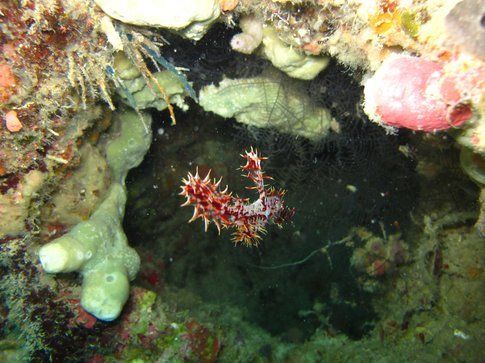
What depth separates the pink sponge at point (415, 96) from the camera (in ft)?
5.55

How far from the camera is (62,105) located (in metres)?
2.68

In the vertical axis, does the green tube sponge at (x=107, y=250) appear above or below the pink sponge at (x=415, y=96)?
below

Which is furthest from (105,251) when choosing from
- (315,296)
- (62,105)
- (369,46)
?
(315,296)

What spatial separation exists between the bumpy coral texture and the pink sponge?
121 cm

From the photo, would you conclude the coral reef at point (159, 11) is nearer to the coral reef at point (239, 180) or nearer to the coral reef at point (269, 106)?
the coral reef at point (239, 180)

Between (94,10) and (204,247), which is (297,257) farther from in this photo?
(94,10)

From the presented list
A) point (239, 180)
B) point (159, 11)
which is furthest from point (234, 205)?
point (239, 180)

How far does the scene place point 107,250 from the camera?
364 centimetres

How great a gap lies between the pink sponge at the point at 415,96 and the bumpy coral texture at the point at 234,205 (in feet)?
3.98

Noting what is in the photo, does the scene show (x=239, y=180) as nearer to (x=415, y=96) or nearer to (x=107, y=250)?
(x=107, y=250)

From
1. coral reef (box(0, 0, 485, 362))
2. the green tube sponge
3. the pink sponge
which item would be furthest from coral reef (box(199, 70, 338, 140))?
the pink sponge

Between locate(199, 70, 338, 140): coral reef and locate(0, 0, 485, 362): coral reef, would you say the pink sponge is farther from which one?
locate(199, 70, 338, 140): coral reef

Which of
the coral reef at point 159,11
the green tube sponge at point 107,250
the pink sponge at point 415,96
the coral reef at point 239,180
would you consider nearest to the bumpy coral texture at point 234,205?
the coral reef at point 239,180

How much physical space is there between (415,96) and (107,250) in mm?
3340
